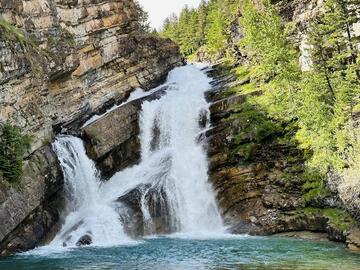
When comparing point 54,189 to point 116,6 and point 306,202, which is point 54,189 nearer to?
point 306,202

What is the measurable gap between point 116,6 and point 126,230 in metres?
34.0

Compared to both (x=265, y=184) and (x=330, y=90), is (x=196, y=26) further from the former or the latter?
(x=265, y=184)

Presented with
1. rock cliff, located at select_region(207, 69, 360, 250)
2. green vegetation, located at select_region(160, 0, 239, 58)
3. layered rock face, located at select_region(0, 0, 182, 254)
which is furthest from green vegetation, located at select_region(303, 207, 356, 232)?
green vegetation, located at select_region(160, 0, 239, 58)

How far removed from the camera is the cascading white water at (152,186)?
130ft

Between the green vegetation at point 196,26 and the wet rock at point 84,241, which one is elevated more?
the green vegetation at point 196,26

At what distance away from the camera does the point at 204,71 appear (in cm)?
7694

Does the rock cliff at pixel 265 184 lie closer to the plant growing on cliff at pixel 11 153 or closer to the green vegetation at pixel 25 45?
the plant growing on cliff at pixel 11 153

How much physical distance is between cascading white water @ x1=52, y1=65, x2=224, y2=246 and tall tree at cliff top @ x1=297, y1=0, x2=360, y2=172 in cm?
1029

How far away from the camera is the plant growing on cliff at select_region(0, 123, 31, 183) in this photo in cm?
3650

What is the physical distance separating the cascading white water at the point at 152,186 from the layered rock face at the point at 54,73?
2103 mm

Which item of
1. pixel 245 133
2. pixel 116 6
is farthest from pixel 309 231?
pixel 116 6

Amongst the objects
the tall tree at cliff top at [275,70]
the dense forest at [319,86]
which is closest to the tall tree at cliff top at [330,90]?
the dense forest at [319,86]

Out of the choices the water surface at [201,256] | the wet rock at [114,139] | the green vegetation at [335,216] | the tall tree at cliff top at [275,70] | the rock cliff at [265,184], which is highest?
the tall tree at cliff top at [275,70]

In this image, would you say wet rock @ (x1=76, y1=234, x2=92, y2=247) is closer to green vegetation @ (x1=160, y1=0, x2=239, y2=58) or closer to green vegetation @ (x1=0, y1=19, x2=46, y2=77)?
green vegetation @ (x1=0, y1=19, x2=46, y2=77)
